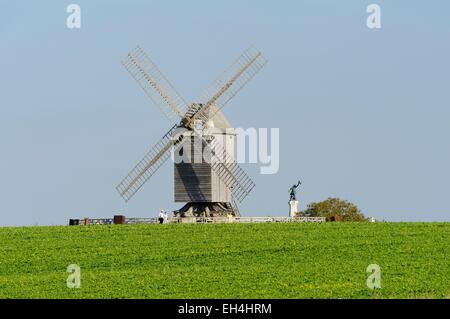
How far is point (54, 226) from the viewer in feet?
239

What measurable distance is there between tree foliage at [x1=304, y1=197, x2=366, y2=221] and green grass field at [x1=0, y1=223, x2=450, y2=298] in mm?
25911

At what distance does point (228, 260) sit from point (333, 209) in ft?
149

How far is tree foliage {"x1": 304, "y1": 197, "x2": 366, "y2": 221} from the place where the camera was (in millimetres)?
97125

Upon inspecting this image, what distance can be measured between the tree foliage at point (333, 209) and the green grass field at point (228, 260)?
25911 mm

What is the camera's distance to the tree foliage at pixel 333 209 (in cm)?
9712

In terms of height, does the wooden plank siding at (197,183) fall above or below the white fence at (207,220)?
above

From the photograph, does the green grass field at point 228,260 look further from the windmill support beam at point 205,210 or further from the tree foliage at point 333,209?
the tree foliage at point 333,209

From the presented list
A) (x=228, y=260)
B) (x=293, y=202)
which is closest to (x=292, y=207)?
(x=293, y=202)

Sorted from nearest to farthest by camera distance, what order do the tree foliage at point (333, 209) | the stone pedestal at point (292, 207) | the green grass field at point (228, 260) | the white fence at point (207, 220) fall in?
the green grass field at point (228, 260) → the white fence at point (207, 220) → the stone pedestal at point (292, 207) → the tree foliage at point (333, 209)

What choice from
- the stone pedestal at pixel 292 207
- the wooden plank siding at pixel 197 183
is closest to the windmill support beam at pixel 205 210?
the wooden plank siding at pixel 197 183

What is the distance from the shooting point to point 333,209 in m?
98.2

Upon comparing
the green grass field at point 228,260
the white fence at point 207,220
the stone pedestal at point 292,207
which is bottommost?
the green grass field at point 228,260

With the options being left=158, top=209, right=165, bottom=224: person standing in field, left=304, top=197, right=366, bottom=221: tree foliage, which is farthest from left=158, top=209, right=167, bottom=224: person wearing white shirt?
left=304, top=197, right=366, bottom=221: tree foliage

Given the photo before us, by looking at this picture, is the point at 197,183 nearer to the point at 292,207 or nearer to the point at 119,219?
the point at 119,219
